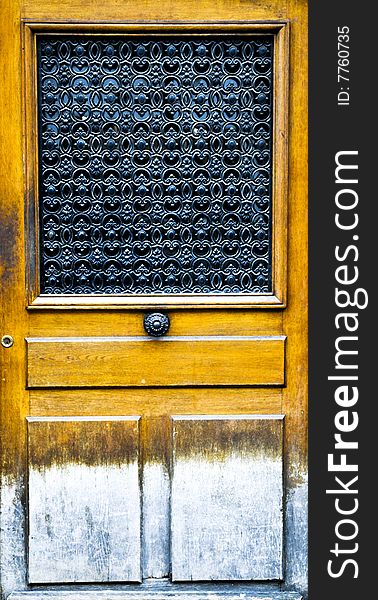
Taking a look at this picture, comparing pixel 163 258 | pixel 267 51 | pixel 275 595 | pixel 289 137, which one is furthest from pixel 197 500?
pixel 267 51

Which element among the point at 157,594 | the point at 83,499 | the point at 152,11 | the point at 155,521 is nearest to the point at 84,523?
the point at 83,499

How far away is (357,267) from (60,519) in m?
1.54

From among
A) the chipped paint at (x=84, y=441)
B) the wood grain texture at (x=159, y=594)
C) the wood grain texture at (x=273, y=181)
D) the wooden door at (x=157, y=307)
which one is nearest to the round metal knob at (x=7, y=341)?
the wooden door at (x=157, y=307)

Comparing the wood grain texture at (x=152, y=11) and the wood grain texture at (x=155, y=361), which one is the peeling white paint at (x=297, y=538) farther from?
the wood grain texture at (x=152, y=11)

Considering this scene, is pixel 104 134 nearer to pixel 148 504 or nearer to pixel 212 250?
pixel 212 250

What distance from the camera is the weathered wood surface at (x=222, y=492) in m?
3.53

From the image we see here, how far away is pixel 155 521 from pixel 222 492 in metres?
0.29

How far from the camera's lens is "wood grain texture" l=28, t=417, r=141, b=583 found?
3516 millimetres

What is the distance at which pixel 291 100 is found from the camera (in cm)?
348

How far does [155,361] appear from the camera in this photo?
3.53 m

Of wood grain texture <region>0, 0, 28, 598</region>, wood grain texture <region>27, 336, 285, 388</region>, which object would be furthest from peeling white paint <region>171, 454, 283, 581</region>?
wood grain texture <region>0, 0, 28, 598</region>

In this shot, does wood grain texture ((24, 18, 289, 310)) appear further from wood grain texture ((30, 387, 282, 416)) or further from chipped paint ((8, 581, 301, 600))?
chipped paint ((8, 581, 301, 600))

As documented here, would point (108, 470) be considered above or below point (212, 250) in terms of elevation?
below

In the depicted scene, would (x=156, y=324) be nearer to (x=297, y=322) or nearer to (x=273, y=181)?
(x=297, y=322)
